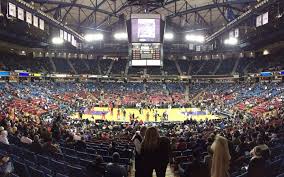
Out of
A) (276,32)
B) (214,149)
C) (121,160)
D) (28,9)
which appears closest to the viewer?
(214,149)

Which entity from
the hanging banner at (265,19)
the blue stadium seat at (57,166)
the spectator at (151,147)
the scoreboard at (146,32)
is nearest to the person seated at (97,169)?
the blue stadium seat at (57,166)

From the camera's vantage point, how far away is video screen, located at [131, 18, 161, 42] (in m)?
31.2

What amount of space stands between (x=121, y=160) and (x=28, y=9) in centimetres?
2085

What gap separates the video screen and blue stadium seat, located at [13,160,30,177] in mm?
25602

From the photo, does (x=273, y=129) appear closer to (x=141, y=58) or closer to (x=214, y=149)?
(x=214, y=149)

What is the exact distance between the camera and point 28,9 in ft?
84.1

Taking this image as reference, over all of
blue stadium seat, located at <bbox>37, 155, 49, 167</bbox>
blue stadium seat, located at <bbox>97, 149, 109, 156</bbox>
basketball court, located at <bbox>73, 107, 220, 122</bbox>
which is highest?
blue stadium seat, located at <bbox>37, 155, 49, 167</bbox>

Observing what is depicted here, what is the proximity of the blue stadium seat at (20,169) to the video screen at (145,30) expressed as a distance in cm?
2560

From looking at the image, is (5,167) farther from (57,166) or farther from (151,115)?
(151,115)

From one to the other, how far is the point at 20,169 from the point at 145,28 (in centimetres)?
2619

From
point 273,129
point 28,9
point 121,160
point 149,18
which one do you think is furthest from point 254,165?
point 149,18

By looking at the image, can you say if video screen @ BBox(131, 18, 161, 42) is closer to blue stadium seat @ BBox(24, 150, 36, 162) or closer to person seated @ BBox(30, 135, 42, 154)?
person seated @ BBox(30, 135, 42, 154)

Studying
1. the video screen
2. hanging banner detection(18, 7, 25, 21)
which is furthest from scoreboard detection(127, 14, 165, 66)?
hanging banner detection(18, 7, 25, 21)

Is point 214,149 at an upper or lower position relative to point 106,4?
lower
